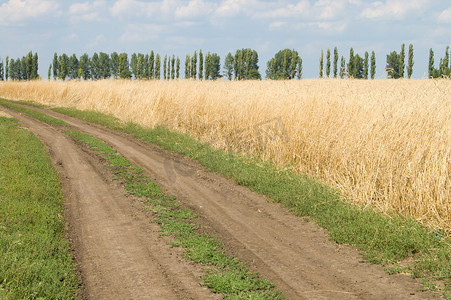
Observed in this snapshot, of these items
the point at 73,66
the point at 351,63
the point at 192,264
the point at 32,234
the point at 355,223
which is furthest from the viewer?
the point at 73,66

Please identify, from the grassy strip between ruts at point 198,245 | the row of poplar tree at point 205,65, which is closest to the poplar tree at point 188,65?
the row of poplar tree at point 205,65

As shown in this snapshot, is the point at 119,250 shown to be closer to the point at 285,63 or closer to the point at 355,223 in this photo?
the point at 355,223

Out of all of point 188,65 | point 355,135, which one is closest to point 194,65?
point 188,65

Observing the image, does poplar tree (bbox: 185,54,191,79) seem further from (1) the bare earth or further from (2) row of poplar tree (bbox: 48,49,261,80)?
(1) the bare earth

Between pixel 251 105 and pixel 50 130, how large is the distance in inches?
349

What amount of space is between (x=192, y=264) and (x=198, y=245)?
589 millimetres

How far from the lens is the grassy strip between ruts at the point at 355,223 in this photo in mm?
5603

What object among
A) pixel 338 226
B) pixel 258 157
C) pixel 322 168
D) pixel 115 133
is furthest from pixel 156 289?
pixel 115 133

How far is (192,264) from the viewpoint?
5555 millimetres

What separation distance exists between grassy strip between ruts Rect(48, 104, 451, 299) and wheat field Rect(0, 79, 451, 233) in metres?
0.44

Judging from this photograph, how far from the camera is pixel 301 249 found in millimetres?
6332

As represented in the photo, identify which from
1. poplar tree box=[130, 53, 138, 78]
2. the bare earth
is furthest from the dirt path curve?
poplar tree box=[130, 53, 138, 78]

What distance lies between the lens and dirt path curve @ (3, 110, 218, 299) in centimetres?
485

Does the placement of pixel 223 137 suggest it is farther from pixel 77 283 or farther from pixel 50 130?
pixel 77 283
